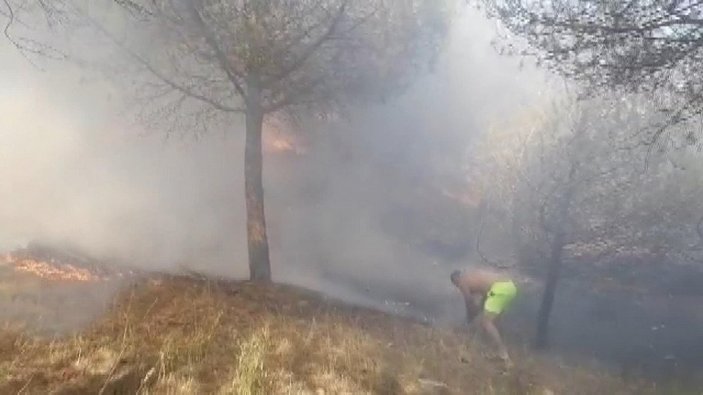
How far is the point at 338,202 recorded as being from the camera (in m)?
19.7

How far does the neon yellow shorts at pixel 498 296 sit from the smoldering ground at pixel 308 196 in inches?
179

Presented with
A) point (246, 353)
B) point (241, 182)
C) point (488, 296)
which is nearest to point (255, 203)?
→ point (488, 296)

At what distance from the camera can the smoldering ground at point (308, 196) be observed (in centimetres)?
1339

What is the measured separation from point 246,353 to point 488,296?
11.9 feet

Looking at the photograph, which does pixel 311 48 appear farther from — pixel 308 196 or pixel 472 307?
pixel 308 196

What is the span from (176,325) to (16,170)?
34.4ft

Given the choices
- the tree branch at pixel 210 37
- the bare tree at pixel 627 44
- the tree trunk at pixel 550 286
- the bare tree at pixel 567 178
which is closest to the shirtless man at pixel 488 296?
the bare tree at pixel 627 44

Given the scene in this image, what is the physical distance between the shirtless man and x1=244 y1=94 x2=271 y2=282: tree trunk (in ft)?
8.71

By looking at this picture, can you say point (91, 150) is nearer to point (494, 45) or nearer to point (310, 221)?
point (310, 221)

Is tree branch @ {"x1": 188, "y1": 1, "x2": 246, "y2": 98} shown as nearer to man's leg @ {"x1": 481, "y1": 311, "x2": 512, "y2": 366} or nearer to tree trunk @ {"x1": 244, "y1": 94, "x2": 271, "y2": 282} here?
tree trunk @ {"x1": 244, "y1": 94, "x2": 271, "y2": 282}

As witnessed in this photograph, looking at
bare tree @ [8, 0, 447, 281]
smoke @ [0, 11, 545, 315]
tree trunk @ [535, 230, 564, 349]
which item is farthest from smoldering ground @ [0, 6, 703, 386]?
bare tree @ [8, 0, 447, 281]

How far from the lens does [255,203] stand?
29.0ft

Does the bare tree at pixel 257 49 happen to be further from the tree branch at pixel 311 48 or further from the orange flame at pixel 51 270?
the orange flame at pixel 51 270

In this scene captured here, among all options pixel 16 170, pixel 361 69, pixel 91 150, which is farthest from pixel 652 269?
pixel 16 170
